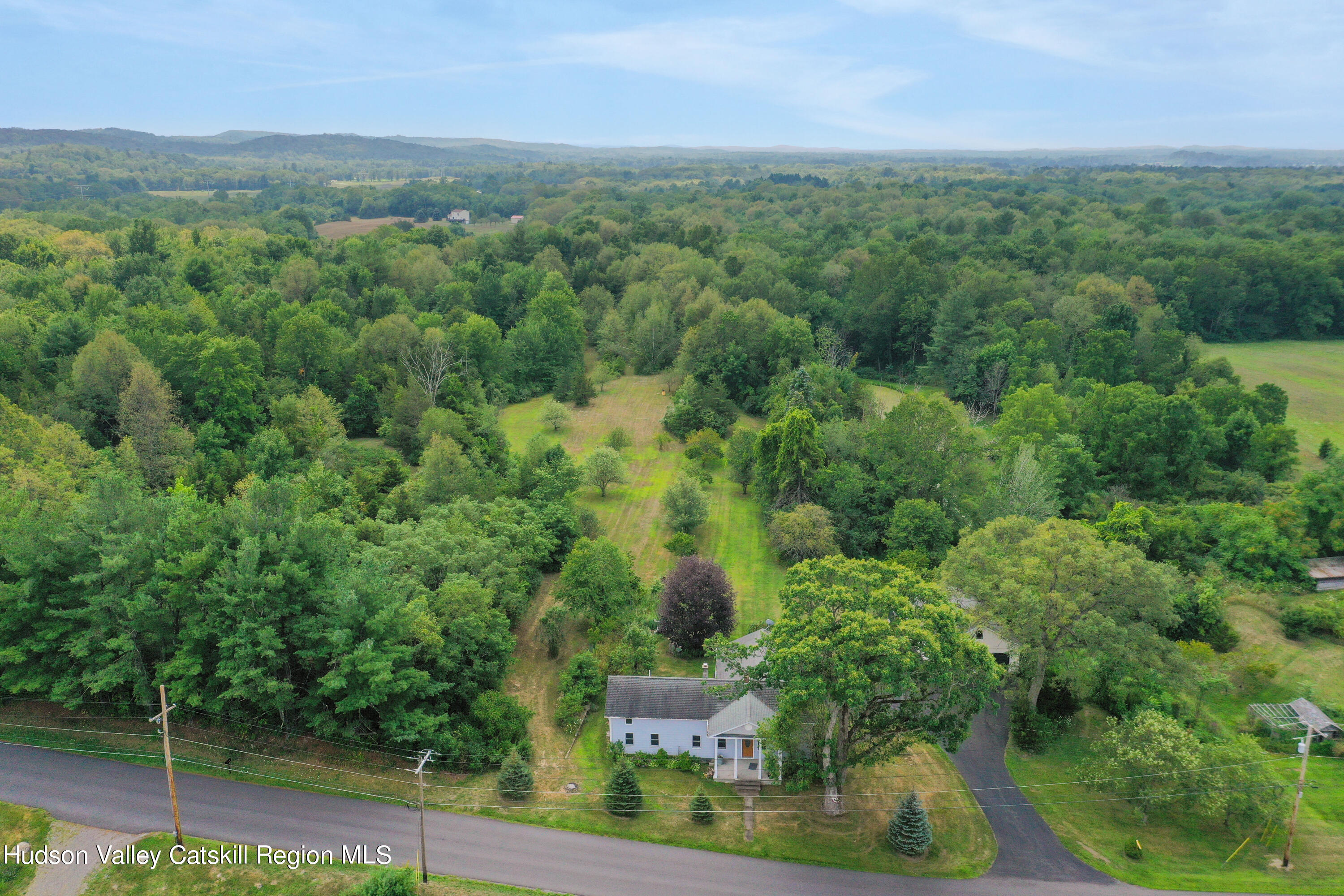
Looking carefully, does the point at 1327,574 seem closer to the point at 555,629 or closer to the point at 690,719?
the point at 690,719

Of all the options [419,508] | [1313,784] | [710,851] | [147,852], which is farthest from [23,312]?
[1313,784]

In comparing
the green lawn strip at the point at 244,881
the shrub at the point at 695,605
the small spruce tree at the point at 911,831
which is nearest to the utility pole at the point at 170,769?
the green lawn strip at the point at 244,881

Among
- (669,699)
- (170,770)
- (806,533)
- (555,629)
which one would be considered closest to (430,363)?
(555,629)

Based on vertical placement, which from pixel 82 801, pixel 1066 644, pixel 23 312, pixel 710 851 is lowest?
pixel 710 851

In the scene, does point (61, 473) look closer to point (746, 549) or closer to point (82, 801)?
point (82, 801)

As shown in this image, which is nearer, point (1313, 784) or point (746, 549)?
point (1313, 784)

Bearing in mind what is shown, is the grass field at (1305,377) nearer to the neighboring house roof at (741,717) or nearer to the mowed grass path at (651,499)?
the mowed grass path at (651,499)
